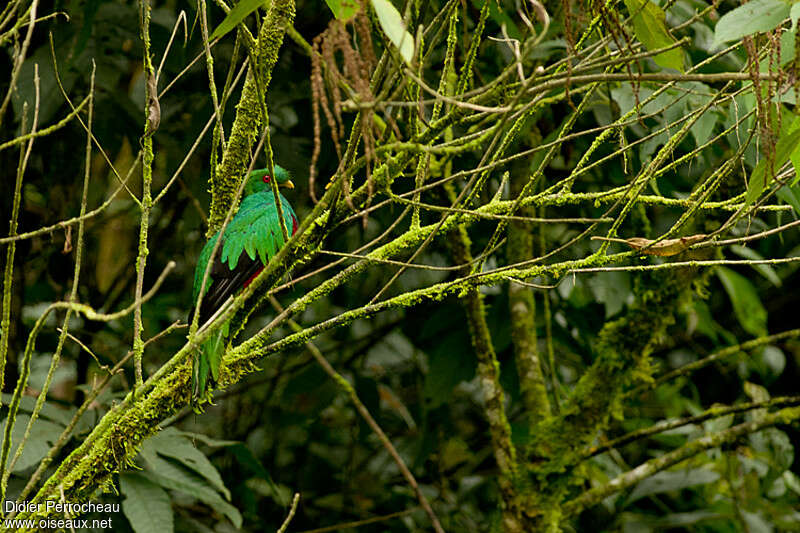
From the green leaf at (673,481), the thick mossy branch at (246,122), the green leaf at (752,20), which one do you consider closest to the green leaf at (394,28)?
the green leaf at (752,20)

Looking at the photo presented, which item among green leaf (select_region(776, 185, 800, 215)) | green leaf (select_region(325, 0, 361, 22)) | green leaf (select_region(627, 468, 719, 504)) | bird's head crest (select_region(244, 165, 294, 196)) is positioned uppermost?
bird's head crest (select_region(244, 165, 294, 196))

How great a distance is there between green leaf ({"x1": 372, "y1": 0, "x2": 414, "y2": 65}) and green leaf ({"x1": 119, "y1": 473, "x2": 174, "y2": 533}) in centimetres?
194

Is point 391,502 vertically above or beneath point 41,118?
beneath

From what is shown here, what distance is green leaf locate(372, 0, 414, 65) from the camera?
986 mm

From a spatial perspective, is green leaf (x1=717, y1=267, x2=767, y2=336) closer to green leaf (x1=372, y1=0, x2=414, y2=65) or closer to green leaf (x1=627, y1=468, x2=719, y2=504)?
green leaf (x1=627, y1=468, x2=719, y2=504)

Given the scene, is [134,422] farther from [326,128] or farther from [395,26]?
[326,128]

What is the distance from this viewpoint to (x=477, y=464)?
5047 mm

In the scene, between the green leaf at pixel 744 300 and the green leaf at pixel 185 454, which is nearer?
the green leaf at pixel 185 454

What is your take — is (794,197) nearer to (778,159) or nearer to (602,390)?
(778,159)

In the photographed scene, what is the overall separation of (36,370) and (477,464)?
102 inches

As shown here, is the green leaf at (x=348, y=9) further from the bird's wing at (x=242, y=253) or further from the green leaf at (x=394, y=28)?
the bird's wing at (x=242, y=253)

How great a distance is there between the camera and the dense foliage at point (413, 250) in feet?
5.02

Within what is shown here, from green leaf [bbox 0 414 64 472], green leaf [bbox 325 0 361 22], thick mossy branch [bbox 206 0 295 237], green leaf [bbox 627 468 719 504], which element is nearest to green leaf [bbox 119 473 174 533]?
green leaf [bbox 0 414 64 472]

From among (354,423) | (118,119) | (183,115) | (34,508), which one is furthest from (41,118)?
(354,423)
